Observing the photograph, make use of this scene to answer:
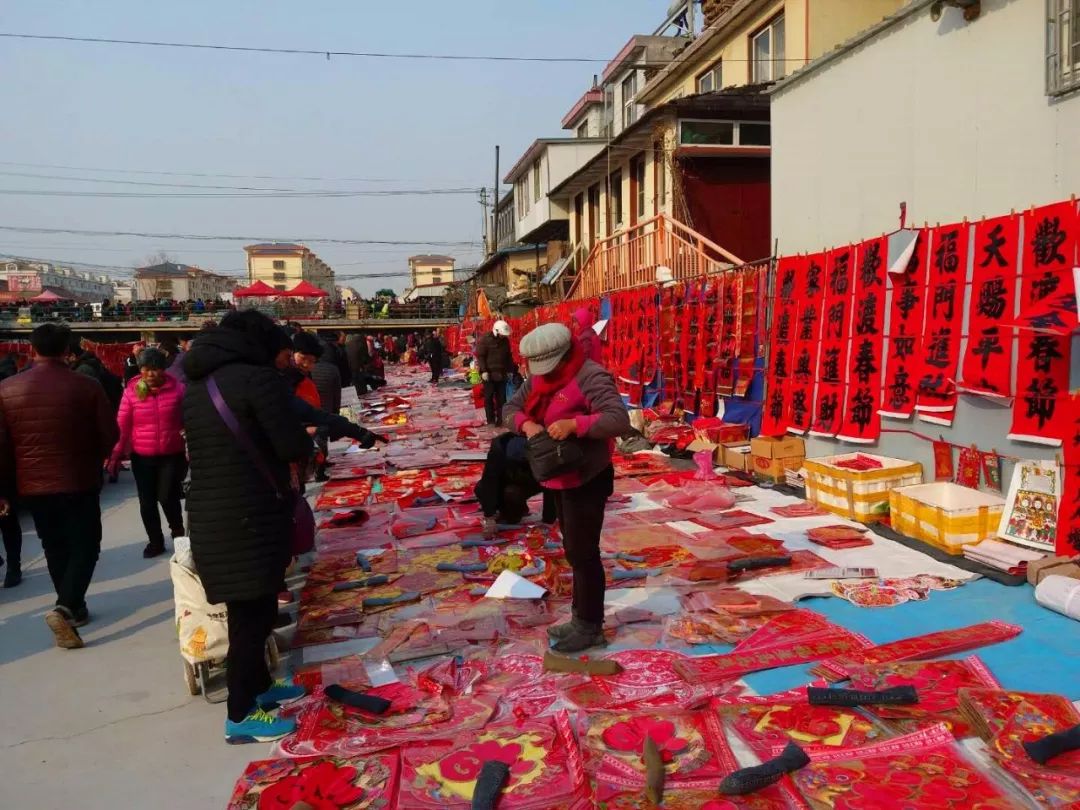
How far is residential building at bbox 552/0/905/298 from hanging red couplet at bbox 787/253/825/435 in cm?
394

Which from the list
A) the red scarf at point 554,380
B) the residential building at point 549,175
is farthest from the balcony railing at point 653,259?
the residential building at point 549,175

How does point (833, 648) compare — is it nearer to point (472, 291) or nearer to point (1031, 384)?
point (1031, 384)

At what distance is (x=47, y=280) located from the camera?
8919cm

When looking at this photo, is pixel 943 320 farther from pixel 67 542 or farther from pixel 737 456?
pixel 67 542

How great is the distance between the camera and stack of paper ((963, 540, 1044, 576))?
15.3 feet

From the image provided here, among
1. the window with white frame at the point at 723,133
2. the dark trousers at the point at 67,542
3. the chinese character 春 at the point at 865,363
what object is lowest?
the dark trousers at the point at 67,542

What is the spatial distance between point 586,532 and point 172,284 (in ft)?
228

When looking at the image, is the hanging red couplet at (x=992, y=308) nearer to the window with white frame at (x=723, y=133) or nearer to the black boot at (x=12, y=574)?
the black boot at (x=12, y=574)

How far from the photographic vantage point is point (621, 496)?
7.30m

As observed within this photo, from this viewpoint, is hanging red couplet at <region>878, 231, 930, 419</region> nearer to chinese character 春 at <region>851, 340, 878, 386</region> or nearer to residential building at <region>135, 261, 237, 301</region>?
chinese character 春 at <region>851, 340, 878, 386</region>

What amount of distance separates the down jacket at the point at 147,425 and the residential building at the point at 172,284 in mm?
45365

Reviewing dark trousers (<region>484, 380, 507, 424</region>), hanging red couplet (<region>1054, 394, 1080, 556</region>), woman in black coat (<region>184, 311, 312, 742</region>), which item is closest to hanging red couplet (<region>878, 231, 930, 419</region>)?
hanging red couplet (<region>1054, 394, 1080, 556</region>)

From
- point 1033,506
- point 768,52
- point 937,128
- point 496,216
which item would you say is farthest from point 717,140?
point 496,216

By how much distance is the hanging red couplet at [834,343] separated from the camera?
6.81 meters
